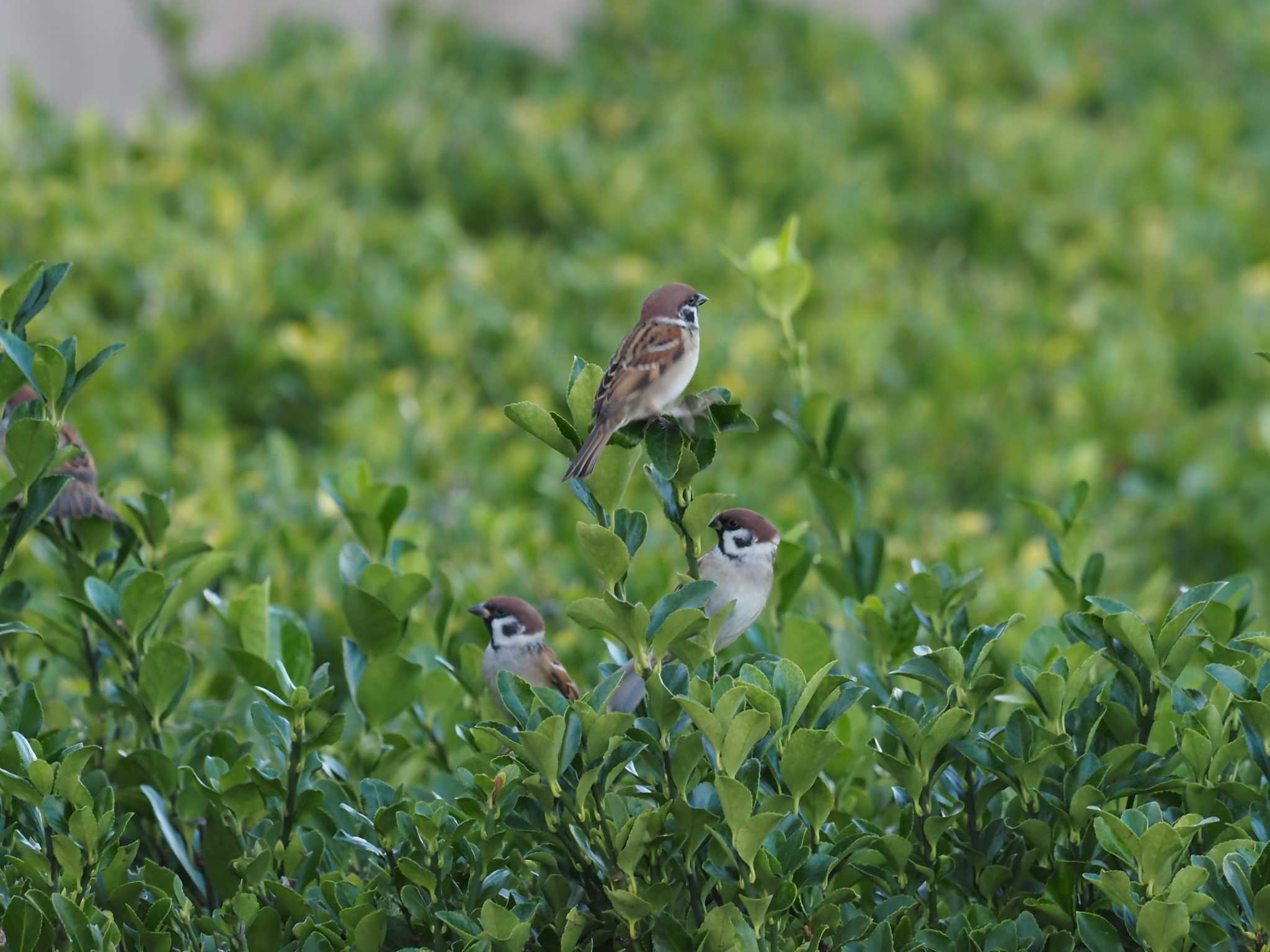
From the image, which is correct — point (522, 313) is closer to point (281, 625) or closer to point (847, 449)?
point (847, 449)

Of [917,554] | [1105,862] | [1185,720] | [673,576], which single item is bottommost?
[917,554]

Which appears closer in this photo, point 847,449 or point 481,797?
point 481,797

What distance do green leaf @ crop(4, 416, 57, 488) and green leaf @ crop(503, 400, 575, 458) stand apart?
2.23 feet

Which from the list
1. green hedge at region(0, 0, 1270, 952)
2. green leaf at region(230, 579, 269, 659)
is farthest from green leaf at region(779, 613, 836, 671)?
green leaf at region(230, 579, 269, 659)

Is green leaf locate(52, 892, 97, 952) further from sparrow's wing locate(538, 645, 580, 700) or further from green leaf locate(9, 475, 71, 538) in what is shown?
sparrow's wing locate(538, 645, 580, 700)

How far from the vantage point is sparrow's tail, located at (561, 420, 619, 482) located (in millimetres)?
1991

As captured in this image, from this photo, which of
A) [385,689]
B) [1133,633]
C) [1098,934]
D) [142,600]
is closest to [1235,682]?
[1133,633]

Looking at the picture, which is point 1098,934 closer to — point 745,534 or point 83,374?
point 745,534

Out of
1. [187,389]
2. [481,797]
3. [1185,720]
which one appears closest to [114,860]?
[481,797]

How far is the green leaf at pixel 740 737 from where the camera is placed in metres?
1.88

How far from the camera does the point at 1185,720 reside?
7.04ft

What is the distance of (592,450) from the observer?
2.01 m

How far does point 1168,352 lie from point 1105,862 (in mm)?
4291

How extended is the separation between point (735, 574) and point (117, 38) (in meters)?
7.41
